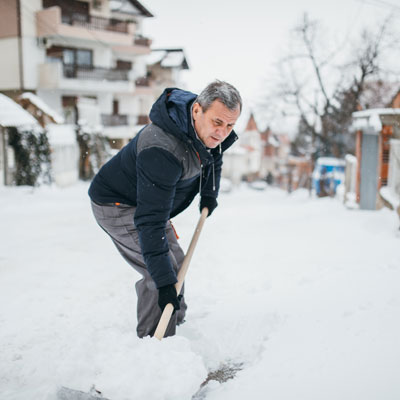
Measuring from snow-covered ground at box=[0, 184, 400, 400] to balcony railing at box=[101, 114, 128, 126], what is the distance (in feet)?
53.8

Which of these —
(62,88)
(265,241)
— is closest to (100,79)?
(62,88)

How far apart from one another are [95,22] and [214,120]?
810 inches

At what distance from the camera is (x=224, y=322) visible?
3.07 meters

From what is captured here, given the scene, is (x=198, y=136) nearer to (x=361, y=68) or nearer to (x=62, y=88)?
(x=62, y=88)

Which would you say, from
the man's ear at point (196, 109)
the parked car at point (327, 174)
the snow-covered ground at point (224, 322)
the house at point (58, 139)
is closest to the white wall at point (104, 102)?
the house at point (58, 139)

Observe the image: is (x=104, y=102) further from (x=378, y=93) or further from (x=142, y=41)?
(x=378, y=93)

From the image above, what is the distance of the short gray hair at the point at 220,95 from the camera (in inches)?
81.9

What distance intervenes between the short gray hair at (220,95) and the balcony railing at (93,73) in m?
18.6

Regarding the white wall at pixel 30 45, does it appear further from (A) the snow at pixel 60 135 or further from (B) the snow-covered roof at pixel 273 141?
(B) the snow-covered roof at pixel 273 141

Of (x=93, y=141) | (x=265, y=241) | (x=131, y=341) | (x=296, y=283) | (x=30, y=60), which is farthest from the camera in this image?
(x=93, y=141)

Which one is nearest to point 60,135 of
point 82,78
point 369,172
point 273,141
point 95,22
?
point 82,78

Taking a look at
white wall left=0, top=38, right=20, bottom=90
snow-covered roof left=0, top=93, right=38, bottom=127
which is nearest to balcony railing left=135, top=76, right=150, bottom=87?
white wall left=0, top=38, right=20, bottom=90

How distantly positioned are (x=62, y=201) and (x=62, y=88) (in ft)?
29.0

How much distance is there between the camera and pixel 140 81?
24062 millimetres
